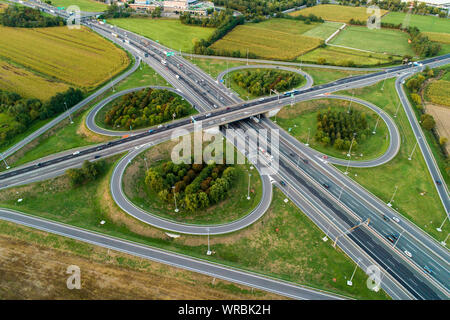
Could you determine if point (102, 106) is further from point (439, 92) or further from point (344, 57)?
point (439, 92)

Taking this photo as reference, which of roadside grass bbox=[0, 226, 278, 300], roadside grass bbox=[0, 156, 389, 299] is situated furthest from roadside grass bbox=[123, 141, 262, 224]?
roadside grass bbox=[0, 226, 278, 300]

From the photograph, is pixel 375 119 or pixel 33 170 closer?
pixel 33 170

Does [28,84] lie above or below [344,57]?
below

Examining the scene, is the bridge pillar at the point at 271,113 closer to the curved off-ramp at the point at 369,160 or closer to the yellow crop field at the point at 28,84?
the curved off-ramp at the point at 369,160

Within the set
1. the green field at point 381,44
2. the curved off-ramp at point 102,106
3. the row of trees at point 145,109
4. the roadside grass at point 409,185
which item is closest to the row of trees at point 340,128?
the roadside grass at point 409,185

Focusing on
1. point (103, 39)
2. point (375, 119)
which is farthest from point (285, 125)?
point (103, 39)

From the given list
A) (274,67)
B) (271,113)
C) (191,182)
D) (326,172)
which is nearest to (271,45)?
(274,67)

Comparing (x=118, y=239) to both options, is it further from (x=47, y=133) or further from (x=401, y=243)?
(x=401, y=243)

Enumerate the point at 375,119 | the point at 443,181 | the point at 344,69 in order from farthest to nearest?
the point at 344,69 < the point at 375,119 < the point at 443,181
